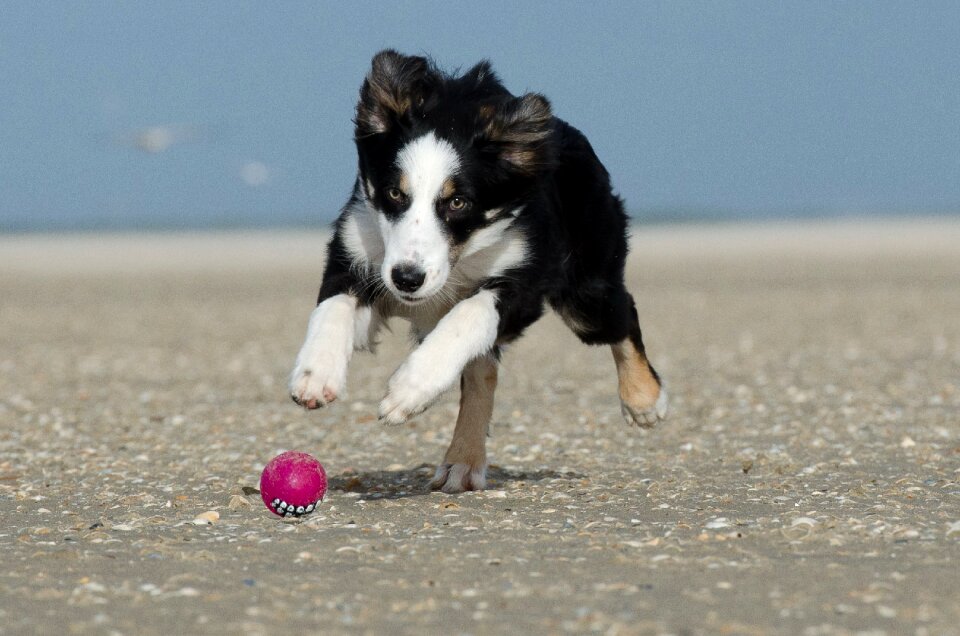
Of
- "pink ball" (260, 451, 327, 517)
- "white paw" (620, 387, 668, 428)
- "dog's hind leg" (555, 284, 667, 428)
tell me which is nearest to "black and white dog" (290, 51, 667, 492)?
"dog's hind leg" (555, 284, 667, 428)

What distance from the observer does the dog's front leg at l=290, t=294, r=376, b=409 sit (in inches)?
211

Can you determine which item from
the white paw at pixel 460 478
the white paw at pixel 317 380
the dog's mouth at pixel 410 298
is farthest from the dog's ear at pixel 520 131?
the white paw at pixel 460 478

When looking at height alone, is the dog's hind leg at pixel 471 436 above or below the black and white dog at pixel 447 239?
below

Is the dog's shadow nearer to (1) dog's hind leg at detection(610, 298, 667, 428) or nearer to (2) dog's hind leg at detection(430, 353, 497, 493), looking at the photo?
(2) dog's hind leg at detection(430, 353, 497, 493)

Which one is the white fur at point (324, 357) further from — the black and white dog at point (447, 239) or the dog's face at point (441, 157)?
the dog's face at point (441, 157)

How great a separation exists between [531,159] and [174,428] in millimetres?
3785

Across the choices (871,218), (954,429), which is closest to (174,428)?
(954,429)

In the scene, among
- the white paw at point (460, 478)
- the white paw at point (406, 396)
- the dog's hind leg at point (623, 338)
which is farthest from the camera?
the dog's hind leg at point (623, 338)

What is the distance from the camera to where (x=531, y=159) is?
6.00 m

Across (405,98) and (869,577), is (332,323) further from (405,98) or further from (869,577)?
(869,577)

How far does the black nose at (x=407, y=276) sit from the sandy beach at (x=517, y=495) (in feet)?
3.08

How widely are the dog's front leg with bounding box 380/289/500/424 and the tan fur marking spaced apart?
1.49m

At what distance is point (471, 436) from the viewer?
648 centimetres

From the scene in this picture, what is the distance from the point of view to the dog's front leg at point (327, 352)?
5352 millimetres
